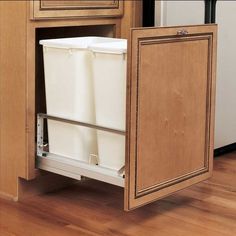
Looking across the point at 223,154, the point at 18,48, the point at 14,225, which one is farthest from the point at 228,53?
the point at 14,225

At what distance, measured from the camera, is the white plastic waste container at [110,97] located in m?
2.02

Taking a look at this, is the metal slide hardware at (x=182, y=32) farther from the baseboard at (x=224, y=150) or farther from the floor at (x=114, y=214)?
the baseboard at (x=224, y=150)

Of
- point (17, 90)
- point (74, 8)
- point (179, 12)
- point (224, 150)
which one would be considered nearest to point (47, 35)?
point (74, 8)

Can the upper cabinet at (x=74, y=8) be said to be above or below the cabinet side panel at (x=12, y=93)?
above

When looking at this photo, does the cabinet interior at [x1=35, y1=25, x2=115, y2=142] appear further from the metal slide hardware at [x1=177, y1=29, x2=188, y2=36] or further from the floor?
the metal slide hardware at [x1=177, y1=29, x2=188, y2=36]

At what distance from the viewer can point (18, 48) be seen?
86.5 inches

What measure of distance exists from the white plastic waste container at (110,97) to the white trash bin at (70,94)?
9 cm

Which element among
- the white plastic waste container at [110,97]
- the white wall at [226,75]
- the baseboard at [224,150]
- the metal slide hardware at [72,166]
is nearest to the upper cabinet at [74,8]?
the white plastic waste container at [110,97]

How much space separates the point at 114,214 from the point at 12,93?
568 millimetres

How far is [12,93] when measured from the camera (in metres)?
2.25

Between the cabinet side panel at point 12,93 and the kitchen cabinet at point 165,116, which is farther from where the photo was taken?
the cabinet side panel at point 12,93

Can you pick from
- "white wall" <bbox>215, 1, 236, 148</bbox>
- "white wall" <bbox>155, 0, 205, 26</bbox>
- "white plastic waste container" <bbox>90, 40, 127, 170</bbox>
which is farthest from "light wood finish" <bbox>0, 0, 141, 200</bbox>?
"white wall" <bbox>215, 1, 236, 148</bbox>

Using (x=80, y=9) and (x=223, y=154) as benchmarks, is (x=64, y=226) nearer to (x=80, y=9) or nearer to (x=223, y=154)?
(x=80, y=9)

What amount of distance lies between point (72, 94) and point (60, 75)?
3.2 inches
